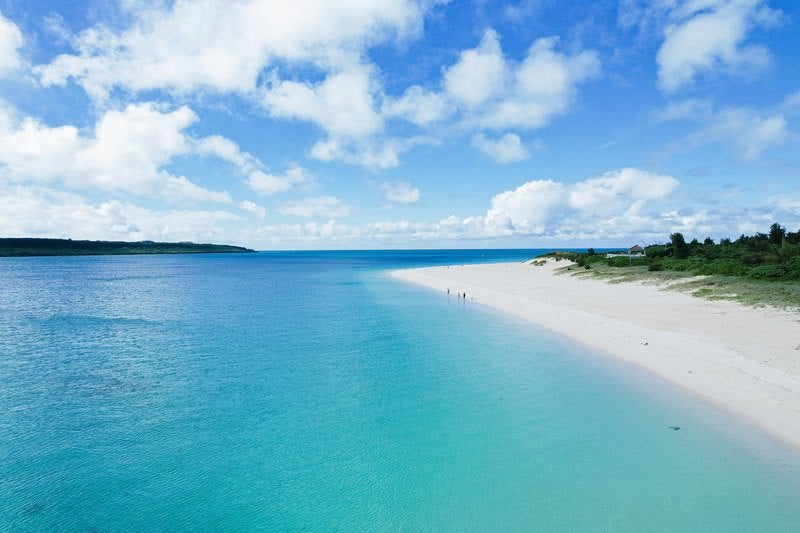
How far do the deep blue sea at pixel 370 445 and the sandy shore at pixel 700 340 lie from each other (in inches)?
52.0

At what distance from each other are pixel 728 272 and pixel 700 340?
24.7 meters

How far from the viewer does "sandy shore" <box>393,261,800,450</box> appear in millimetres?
15047

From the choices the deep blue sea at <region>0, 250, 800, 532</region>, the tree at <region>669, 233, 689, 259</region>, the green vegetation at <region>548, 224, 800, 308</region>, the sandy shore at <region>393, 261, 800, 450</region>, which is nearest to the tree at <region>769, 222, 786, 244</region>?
the green vegetation at <region>548, 224, 800, 308</region>

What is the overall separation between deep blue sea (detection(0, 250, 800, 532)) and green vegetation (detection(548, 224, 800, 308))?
18.7 metres

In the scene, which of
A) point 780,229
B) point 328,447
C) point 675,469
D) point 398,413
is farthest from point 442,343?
point 780,229

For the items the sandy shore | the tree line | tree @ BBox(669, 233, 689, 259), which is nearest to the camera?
the sandy shore

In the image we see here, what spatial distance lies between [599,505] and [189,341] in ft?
90.0

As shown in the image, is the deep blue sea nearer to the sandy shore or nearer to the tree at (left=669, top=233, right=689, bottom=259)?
the sandy shore

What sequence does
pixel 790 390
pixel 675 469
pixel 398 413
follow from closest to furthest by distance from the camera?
pixel 675 469, pixel 790 390, pixel 398 413

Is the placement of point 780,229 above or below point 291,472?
→ above

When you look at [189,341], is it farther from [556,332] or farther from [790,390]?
[790,390]

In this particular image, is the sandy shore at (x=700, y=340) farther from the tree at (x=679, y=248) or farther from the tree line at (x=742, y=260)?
the tree at (x=679, y=248)

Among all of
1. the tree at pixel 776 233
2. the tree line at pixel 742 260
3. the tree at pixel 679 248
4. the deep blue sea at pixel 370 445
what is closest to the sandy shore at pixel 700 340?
the deep blue sea at pixel 370 445

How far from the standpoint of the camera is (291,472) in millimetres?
12078
